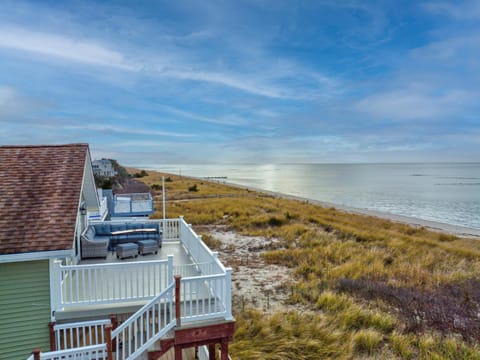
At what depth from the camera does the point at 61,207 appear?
5.75m

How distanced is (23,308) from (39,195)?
2.14m

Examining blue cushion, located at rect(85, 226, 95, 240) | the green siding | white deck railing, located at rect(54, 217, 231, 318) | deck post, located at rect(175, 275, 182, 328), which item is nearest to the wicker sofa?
blue cushion, located at rect(85, 226, 95, 240)

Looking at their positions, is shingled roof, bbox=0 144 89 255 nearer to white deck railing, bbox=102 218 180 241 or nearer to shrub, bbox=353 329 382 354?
white deck railing, bbox=102 218 180 241

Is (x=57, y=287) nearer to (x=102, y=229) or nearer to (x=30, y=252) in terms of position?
(x=30, y=252)

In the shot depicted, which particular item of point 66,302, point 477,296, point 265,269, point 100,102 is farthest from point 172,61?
point 477,296

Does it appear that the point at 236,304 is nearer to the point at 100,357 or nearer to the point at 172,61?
the point at 100,357

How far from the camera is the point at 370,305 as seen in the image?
8.16m

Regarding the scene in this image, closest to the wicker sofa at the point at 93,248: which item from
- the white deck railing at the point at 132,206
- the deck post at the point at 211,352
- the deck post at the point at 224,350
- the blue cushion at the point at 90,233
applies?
the blue cushion at the point at 90,233

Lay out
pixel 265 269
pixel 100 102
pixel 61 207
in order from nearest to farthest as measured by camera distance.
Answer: pixel 61 207 → pixel 265 269 → pixel 100 102

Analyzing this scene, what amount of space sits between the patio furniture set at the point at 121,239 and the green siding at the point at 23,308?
99.3 inches

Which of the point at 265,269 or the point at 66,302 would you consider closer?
the point at 66,302

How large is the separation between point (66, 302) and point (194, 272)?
112 inches

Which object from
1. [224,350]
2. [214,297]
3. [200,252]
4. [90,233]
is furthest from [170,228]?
[224,350]

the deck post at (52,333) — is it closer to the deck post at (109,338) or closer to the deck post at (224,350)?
the deck post at (109,338)
